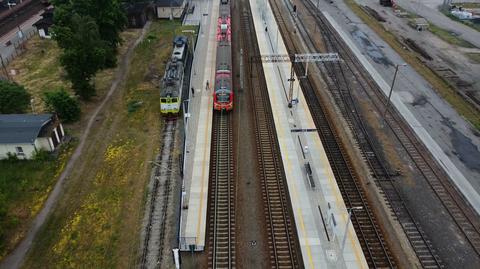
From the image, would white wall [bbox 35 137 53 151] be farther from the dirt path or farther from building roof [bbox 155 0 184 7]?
building roof [bbox 155 0 184 7]

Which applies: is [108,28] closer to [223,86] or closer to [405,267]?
[223,86]

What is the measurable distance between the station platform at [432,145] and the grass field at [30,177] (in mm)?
40509

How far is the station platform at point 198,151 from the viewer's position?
32.4 meters

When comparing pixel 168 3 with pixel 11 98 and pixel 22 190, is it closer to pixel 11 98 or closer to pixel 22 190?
pixel 11 98

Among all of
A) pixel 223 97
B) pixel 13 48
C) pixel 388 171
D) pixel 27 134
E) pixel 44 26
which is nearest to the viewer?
pixel 388 171

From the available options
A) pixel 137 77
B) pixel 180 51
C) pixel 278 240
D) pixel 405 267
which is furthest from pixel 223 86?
pixel 405 267

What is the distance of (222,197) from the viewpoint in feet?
→ 118

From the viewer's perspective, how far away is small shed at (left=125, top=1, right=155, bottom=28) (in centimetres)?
8031

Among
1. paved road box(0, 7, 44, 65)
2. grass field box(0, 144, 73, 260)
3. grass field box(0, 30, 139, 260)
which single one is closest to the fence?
paved road box(0, 7, 44, 65)

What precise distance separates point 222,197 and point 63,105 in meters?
25.0

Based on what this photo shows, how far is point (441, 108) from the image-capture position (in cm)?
5138

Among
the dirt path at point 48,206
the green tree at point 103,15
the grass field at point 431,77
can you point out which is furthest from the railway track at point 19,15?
the grass field at point 431,77

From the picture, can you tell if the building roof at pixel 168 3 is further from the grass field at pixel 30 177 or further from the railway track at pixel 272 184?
the railway track at pixel 272 184

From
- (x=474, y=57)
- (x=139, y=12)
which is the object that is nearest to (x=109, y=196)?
(x=139, y=12)
